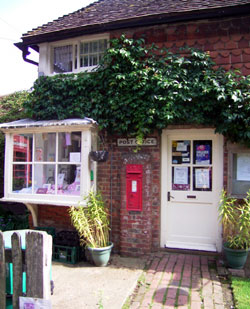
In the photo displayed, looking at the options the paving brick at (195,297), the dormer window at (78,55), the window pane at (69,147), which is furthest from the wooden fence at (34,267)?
the dormer window at (78,55)

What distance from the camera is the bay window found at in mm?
5059

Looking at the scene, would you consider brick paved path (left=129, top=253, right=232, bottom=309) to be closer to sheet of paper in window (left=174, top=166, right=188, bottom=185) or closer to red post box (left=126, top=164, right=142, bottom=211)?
red post box (left=126, top=164, right=142, bottom=211)

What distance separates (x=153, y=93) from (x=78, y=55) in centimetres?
229

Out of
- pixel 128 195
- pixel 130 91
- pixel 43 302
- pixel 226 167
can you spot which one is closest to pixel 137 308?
pixel 43 302

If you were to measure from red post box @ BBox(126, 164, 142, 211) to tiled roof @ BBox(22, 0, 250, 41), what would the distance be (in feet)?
10.2

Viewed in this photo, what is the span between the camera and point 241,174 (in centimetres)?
486

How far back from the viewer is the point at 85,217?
184 inches

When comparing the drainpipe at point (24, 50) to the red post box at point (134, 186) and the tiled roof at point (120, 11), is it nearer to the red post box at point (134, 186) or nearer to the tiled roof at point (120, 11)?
the tiled roof at point (120, 11)

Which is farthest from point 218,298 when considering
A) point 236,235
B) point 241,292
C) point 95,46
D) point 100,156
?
point 95,46

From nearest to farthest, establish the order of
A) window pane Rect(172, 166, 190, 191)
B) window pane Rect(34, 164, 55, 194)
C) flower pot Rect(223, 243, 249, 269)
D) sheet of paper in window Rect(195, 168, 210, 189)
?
flower pot Rect(223, 243, 249, 269), sheet of paper in window Rect(195, 168, 210, 189), window pane Rect(172, 166, 190, 191), window pane Rect(34, 164, 55, 194)

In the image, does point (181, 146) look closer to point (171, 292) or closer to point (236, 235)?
point (236, 235)

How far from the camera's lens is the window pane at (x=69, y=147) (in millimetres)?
5195

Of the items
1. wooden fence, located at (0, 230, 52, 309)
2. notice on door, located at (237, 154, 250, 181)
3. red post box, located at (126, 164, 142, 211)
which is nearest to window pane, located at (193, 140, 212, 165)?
notice on door, located at (237, 154, 250, 181)

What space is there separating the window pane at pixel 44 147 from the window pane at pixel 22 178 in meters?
0.33
